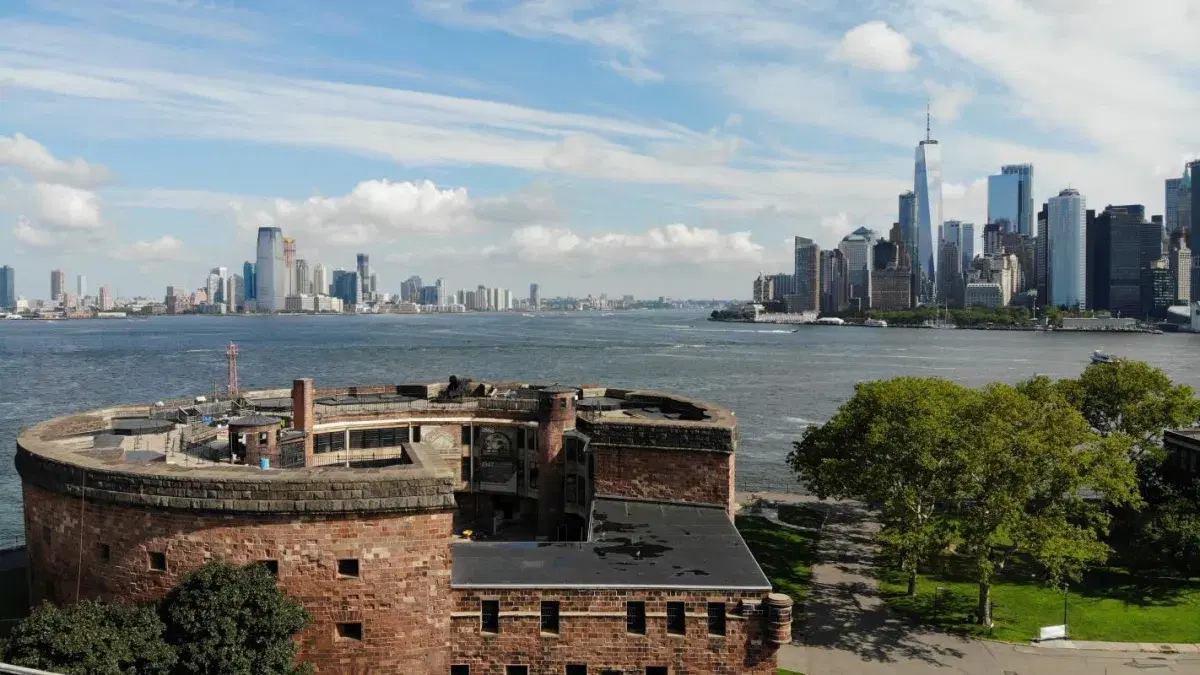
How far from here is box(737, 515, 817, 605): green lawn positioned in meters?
41.7

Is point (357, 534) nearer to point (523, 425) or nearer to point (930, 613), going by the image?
point (523, 425)

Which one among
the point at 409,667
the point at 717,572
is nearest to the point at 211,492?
the point at 409,667

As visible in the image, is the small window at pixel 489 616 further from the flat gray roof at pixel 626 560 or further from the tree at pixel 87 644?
the tree at pixel 87 644

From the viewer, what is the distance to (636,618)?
1027 inches

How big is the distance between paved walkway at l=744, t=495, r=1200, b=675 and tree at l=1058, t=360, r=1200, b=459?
2459 centimetres

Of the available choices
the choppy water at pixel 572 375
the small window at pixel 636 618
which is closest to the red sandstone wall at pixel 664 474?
the small window at pixel 636 618

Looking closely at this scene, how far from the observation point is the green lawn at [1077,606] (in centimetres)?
3616

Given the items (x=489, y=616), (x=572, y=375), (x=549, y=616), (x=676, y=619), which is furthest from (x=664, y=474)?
(x=572, y=375)

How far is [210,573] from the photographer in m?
24.1

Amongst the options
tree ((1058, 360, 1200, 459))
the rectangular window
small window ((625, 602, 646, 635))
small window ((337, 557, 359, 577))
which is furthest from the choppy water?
small window ((337, 557, 359, 577))

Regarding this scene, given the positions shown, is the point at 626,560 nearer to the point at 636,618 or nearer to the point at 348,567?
the point at 636,618

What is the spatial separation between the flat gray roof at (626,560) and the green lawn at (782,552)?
11.3m

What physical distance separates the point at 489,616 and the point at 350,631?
412 centimetres

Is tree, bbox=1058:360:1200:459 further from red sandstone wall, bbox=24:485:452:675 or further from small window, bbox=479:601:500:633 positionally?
red sandstone wall, bbox=24:485:452:675
